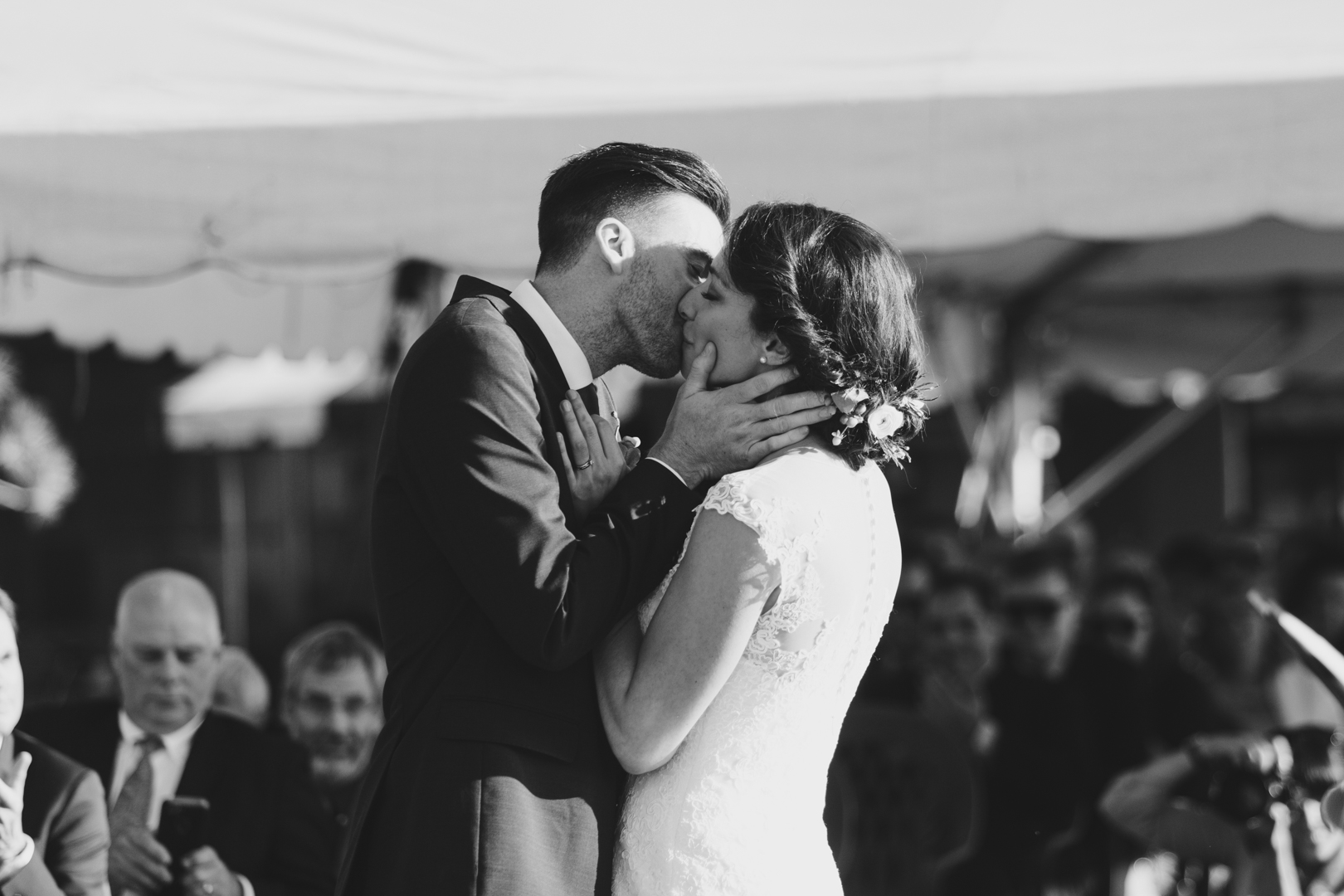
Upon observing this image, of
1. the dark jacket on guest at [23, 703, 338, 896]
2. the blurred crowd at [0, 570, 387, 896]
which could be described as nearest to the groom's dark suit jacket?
the blurred crowd at [0, 570, 387, 896]

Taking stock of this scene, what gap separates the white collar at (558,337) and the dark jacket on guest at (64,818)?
4.22ft

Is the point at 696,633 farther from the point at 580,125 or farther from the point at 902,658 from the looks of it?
the point at 902,658

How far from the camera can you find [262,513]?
1194 cm

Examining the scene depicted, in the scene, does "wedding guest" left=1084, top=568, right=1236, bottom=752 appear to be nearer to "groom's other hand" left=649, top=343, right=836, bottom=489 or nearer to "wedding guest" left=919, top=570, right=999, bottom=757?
"wedding guest" left=919, top=570, right=999, bottom=757

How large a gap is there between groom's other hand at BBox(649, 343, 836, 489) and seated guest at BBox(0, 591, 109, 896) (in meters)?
1.31

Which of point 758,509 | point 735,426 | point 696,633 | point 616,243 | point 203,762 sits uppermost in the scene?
point 616,243

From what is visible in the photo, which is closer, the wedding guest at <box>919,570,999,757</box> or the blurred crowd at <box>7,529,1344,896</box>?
the blurred crowd at <box>7,529,1344,896</box>

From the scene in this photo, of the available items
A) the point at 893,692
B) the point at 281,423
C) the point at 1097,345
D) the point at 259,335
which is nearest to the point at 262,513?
the point at 281,423

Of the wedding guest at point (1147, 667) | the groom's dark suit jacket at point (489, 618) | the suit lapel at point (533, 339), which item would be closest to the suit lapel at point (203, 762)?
the groom's dark suit jacket at point (489, 618)

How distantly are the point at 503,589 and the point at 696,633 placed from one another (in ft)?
0.94

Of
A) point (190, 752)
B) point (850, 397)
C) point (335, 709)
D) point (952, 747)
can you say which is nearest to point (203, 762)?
point (190, 752)

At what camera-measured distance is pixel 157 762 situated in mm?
3443

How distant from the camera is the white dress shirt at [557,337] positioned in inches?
91.4

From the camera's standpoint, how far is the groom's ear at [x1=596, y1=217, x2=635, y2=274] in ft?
7.86
